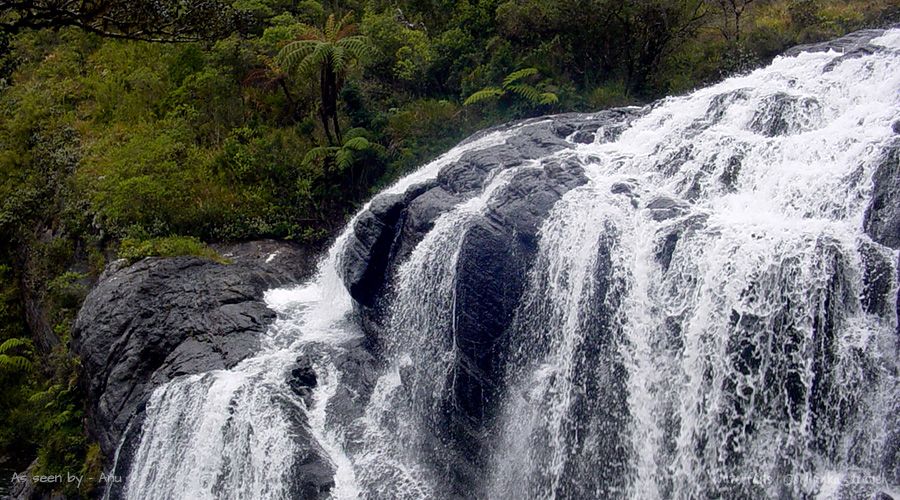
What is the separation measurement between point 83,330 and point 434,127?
942 centimetres

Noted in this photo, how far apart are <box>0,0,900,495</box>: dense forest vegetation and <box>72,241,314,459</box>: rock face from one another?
92cm

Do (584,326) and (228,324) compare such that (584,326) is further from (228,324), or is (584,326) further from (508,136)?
(228,324)

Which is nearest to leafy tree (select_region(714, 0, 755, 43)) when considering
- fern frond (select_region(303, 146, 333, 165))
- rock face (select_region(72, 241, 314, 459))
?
fern frond (select_region(303, 146, 333, 165))

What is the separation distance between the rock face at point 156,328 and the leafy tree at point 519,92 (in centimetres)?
655

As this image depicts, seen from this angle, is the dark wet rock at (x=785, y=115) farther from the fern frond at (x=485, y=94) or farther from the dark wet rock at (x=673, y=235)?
the fern frond at (x=485, y=94)

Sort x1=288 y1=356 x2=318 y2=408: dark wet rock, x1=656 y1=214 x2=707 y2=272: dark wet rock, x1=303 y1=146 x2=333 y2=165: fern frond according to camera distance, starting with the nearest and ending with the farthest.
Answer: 1. x1=656 y1=214 x2=707 y2=272: dark wet rock
2. x1=288 y1=356 x2=318 y2=408: dark wet rock
3. x1=303 y1=146 x2=333 y2=165: fern frond

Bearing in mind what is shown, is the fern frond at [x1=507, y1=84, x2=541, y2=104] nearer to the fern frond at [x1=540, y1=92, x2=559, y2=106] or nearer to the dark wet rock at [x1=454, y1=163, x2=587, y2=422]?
the fern frond at [x1=540, y1=92, x2=559, y2=106]

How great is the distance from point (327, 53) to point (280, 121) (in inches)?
190

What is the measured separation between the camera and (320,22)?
957 inches

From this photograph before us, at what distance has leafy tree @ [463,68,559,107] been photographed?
55.0 feet

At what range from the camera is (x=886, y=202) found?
8.67m

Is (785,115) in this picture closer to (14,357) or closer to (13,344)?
(14,357)

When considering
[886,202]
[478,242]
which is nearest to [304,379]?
[478,242]

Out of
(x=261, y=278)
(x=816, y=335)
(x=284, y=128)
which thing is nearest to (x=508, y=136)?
(x=261, y=278)
